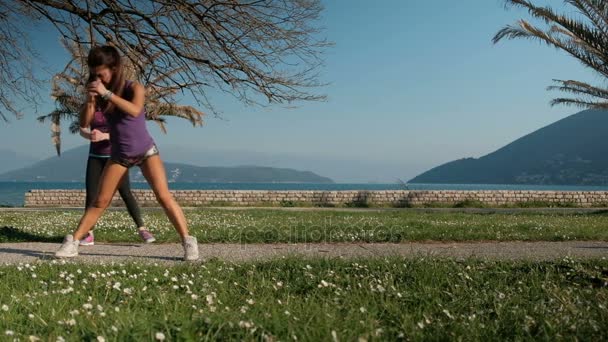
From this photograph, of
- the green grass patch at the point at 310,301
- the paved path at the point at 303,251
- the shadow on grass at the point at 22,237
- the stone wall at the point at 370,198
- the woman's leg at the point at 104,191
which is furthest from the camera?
the stone wall at the point at 370,198

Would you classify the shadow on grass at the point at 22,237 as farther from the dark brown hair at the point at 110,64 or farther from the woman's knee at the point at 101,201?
the dark brown hair at the point at 110,64

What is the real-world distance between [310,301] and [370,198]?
70.0ft

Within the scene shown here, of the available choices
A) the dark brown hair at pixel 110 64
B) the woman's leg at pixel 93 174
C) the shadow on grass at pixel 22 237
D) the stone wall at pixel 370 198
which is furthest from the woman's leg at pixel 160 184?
the stone wall at pixel 370 198

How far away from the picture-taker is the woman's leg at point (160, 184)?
4992 mm

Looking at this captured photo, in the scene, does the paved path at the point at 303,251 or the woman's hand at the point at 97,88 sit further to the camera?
the paved path at the point at 303,251

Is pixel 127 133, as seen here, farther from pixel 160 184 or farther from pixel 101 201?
pixel 101 201

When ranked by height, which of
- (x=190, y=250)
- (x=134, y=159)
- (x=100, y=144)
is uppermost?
(x=100, y=144)

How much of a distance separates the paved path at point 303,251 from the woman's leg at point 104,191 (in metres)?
0.36

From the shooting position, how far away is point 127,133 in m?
4.85

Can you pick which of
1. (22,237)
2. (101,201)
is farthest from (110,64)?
(22,237)

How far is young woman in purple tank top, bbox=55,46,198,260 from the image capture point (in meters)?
4.78

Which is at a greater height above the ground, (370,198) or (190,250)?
(190,250)

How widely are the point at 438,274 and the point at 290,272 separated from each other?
121cm

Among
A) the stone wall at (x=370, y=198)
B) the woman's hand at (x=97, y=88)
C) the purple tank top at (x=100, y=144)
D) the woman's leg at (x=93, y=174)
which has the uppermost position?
the woman's hand at (x=97, y=88)
